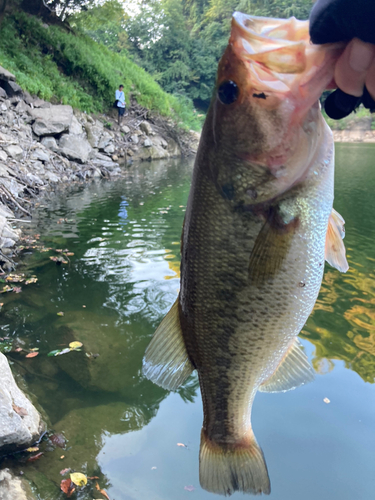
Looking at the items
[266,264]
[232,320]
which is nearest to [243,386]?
[232,320]

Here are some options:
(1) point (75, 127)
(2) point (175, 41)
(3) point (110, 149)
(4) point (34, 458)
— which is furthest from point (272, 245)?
(2) point (175, 41)


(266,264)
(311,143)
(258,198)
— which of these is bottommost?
(266,264)

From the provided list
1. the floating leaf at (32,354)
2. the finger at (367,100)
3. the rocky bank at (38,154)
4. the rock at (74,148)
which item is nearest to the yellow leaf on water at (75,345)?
the floating leaf at (32,354)

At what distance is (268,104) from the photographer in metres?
1.33

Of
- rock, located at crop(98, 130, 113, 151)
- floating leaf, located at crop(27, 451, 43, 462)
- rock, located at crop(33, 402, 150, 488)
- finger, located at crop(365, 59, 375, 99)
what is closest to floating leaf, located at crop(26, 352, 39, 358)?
rock, located at crop(33, 402, 150, 488)

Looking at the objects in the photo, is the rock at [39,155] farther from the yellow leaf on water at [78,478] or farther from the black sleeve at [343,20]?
the black sleeve at [343,20]

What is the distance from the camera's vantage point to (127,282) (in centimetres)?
638

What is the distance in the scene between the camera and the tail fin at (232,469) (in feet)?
5.78

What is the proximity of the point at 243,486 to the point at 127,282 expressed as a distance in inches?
189

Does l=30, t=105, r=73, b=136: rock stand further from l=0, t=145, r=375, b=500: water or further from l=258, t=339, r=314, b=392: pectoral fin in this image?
l=258, t=339, r=314, b=392: pectoral fin

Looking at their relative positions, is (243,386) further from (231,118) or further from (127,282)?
(127,282)

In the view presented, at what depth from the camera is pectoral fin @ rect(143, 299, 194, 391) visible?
1.77 m

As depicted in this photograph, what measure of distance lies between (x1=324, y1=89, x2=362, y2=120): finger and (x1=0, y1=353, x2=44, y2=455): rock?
3058 millimetres

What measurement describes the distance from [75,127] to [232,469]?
1816 centimetres
